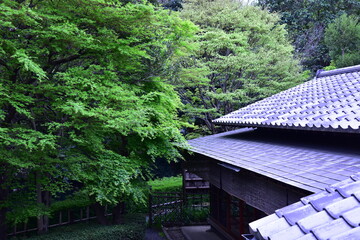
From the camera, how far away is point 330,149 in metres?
6.04

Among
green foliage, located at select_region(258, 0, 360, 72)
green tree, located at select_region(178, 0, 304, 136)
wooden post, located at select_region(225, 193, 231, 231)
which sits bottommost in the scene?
wooden post, located at select_region(225, 193, 231, 231)

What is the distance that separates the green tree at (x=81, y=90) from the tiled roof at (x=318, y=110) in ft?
8.64

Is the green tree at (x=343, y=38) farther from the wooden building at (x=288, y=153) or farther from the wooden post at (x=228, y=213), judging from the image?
the wooden post at (x=228, y=213)

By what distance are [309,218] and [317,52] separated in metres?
27.2

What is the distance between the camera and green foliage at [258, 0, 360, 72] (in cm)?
2634

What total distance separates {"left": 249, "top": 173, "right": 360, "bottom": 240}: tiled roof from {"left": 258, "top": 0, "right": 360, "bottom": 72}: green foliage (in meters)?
23.8

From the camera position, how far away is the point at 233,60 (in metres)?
17.0

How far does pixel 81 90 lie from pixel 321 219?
6959mm

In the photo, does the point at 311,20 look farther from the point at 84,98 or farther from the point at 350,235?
the point at 350,235

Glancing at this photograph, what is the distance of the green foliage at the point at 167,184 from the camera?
1836 centimetres

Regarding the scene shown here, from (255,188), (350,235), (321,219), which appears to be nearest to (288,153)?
(255,188)

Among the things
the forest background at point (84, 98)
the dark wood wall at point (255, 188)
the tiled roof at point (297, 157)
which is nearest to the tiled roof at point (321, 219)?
the tiled roof at point (297, 157)

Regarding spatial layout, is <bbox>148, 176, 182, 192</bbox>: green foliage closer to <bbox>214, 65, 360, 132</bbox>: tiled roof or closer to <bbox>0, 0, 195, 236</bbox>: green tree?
<bbox>0, 0, 195, 236</bbox>: green tree

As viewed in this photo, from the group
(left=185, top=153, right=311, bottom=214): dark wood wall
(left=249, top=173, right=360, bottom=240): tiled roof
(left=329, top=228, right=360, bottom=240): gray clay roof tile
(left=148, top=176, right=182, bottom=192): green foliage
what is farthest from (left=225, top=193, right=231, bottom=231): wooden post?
(left=329, top=228, right=360, bottom=240): gray clay roof tile
